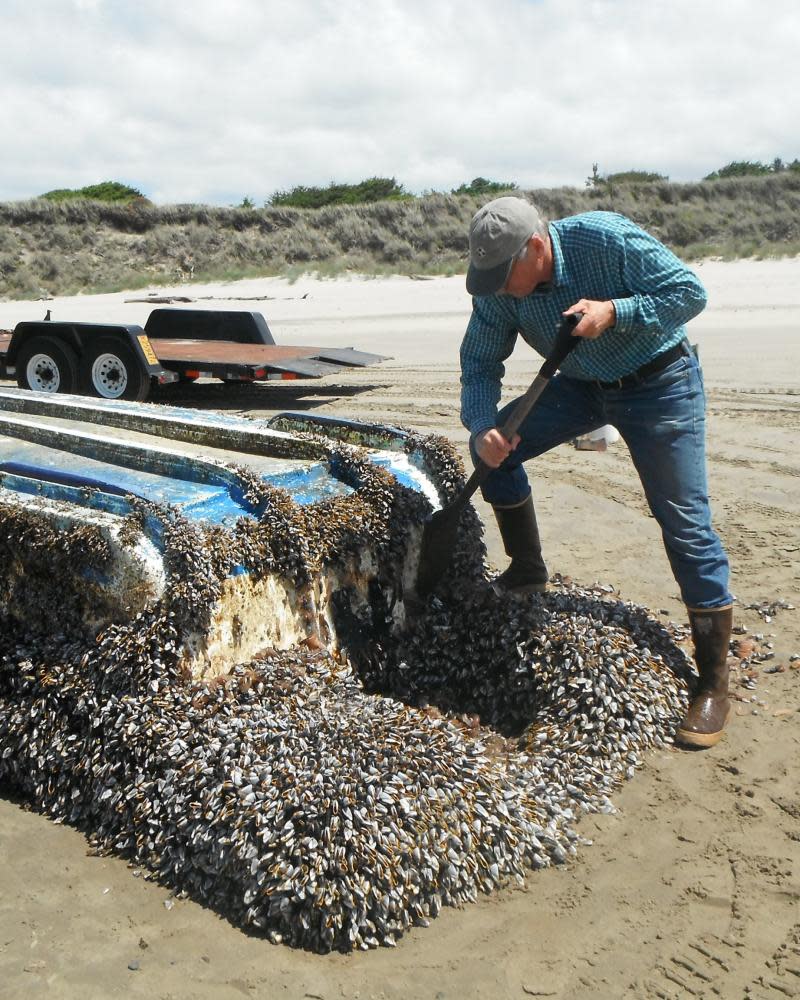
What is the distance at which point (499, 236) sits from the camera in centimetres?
329

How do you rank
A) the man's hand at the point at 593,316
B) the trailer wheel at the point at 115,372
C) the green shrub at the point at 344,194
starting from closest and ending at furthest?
the man's hand at the point at 593,316
the trailer wheel at the point at 115,372
the green shrub at the point at 344,194

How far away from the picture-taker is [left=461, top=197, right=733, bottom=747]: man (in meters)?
3.34

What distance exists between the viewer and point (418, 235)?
2945 cm

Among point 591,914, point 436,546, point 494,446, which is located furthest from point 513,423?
point 591,914

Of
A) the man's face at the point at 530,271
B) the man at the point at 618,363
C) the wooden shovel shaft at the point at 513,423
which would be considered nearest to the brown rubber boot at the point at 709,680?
the man at the point at 618,363

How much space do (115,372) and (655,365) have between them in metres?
7.23

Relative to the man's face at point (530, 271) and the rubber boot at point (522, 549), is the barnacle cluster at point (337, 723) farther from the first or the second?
the man's face at point (530, 271)

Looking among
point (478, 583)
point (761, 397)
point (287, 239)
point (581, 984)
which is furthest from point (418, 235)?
point (581, 984)

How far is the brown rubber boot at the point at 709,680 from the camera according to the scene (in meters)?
3.63

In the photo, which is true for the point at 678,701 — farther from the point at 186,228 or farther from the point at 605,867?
the point at 186,228

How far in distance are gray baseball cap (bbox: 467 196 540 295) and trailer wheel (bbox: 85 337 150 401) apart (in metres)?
6.65

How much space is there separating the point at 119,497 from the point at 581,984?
7.00 ft

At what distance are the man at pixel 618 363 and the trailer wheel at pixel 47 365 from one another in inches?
273

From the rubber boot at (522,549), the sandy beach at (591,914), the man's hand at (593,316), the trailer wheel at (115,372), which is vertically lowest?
the sandy beach at (591,914)
